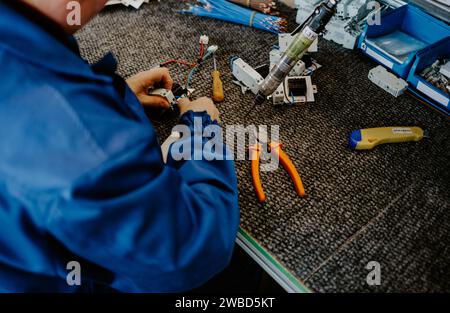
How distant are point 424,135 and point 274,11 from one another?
725 millimetres

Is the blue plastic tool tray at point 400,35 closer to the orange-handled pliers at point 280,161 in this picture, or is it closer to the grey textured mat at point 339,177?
the grey textured mat at point 339,177

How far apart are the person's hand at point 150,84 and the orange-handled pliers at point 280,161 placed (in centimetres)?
29

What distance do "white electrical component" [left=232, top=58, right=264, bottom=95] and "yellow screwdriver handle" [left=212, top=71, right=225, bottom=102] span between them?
59 mm

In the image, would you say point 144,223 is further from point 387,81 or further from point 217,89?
point 387,81

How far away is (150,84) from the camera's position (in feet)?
3.71

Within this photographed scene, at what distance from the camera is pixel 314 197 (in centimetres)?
94

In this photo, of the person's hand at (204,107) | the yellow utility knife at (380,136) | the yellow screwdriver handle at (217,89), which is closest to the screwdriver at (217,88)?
the yellow screwdriver handle at (217,89)

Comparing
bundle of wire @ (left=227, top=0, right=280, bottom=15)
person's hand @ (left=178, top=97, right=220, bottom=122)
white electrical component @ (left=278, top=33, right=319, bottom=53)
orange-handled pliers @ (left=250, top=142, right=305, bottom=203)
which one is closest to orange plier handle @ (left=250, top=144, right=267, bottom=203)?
orange-handled pliers @ (left=250, top=142, right=305, bottom=203)

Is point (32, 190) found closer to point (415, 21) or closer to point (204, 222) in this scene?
point (204, 222)

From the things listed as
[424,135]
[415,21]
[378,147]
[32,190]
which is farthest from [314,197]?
[415,21]

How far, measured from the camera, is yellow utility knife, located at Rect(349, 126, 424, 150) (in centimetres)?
104

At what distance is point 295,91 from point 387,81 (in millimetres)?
286
